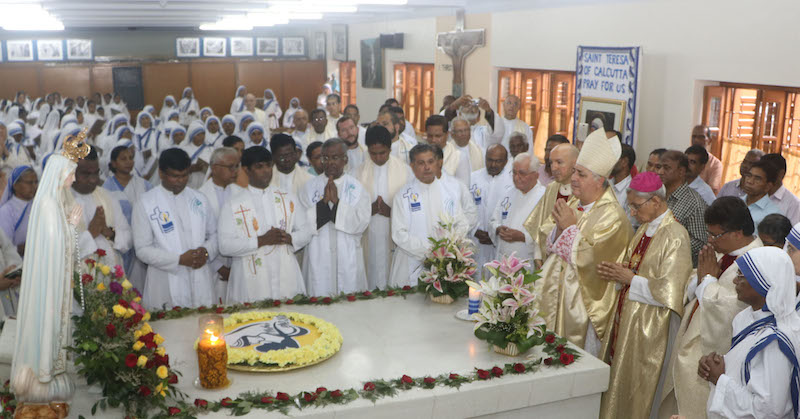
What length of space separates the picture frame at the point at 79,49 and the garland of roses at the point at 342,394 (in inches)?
822

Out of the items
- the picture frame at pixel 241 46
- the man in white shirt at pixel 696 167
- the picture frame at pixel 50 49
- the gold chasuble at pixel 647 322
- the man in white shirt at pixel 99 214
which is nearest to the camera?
the gold chasuble at pixel 647 322

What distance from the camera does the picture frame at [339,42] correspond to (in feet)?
64.8

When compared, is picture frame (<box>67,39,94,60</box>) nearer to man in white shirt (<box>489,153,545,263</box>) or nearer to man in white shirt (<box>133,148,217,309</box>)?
man in white shirt (<box>133,148,217,309</box>)

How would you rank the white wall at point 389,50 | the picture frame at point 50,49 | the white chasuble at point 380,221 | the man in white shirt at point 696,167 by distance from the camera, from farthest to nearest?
the picture frame at point 50,49 → the white wall at point 389,50 → the white chasuble at point 380,221 → the man in white shirt at point 696,167

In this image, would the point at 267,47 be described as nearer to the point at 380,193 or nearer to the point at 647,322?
the point at 380,193

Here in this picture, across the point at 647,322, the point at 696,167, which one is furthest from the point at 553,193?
the point at 696,167

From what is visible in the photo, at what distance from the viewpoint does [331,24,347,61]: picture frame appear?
19756 millimetres

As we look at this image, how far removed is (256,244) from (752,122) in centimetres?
530

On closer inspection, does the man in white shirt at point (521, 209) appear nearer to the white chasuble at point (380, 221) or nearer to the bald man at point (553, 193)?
the bald man at point (553, 193)

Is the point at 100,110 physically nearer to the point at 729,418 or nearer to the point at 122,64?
the point at 122,64

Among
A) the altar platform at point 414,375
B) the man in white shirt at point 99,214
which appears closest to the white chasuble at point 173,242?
the man in white shirt at point 99,214

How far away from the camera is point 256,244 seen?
534cm

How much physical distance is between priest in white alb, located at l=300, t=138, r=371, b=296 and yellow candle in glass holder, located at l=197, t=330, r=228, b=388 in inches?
95.9

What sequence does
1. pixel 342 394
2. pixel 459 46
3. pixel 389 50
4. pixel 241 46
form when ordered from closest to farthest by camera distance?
1. pixel 342 394
2. pixel 459 46
3. pixel 389 50
4. pixel 241 46
